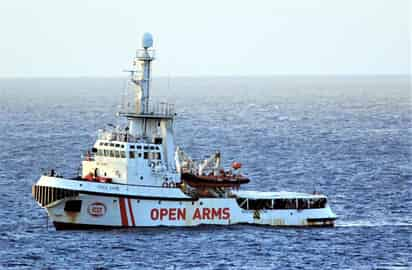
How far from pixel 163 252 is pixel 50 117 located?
115 meters

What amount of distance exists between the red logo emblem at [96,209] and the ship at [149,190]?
6 centimetres

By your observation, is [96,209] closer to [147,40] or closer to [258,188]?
[147,40]

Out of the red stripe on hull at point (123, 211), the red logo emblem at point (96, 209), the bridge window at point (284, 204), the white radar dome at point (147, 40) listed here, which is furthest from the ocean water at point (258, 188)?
the white radar dome at point (147, 40)

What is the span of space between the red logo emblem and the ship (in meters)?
0.06

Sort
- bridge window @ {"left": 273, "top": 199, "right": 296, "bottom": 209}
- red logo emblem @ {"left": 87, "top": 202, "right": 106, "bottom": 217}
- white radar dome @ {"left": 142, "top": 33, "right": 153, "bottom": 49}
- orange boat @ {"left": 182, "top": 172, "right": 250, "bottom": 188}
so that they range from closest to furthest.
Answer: red logo emblem @ {"left": 87, "top": 202, "right": 106, "bottom": 217} < orange boat @ {"left": 182, "top": 172, "right": 250, "bottom": 188} < white radar dome @ {"left": 142, "top": 33, "right": 153, "bottom": 49} < bridge window @ {"left": 273, "top": 199, "right": 296, "bottom": 209}

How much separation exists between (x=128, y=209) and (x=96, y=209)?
81.4 inches

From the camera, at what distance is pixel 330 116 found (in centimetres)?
19338

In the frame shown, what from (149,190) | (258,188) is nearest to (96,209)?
(149,190)

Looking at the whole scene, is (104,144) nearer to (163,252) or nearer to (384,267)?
(163,252)

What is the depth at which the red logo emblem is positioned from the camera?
76.1 metres

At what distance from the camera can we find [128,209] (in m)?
76.5

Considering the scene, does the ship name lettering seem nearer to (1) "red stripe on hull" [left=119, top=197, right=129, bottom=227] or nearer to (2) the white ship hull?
(2) the white ship hull

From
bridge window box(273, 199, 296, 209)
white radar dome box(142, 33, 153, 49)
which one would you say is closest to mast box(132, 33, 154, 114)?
white radar dome box(142, 33, 153, 49)

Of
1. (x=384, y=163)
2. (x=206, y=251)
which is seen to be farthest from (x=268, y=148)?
(x=206, y=251)
